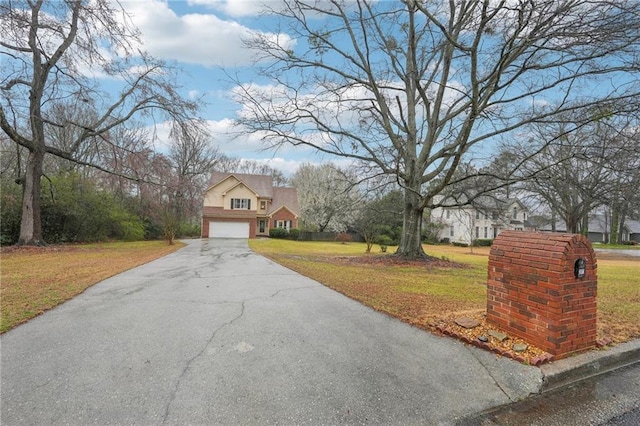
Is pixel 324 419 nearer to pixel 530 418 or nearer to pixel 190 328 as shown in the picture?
pixel 530 418

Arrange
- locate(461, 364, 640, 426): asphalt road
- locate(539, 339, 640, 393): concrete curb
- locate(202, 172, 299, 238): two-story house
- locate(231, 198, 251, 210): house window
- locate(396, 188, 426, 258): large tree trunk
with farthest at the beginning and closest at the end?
locate(231, 198, 251, 210): house window → locate(202, 172, 299, 238): two-story house → locate(396, 188, 426, 258): large tree trunk → locate(539, 339, 640, 393): concrete curb → locate(461, 364, 640, 426): asphalt road

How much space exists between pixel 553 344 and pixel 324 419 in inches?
108

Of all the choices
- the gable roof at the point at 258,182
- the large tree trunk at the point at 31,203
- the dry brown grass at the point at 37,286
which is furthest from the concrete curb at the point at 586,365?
the gable roof at the point at 258,182

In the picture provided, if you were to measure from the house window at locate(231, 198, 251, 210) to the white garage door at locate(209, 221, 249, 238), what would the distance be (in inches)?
81.2

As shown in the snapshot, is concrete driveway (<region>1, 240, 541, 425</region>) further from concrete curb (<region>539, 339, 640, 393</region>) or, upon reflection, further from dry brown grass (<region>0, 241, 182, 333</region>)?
Result: dry brown grass (<region>0, 241, 182, 333</region>)

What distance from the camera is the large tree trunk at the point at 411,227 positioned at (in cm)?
1478

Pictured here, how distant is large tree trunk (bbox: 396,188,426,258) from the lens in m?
14.8

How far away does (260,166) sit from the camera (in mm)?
56938

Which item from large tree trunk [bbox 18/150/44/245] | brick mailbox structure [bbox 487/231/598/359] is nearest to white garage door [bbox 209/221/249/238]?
large tree trunk [bbox 18/150/44/245]

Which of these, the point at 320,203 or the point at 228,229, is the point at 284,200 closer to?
the point at 320,203

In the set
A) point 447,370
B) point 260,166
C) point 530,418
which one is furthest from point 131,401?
point 260,166

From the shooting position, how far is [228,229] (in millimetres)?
33969

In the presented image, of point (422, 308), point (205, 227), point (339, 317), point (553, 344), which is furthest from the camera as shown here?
point (205, 227)

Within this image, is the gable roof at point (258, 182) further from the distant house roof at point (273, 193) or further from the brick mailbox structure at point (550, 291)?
the brick mailbox structure at point (550, 291)
